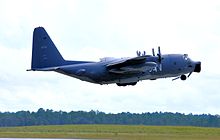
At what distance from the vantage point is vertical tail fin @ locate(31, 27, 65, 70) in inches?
3484

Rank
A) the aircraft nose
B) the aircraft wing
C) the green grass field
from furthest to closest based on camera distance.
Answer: the green grass field → the aircraft nose → the aircraft wing

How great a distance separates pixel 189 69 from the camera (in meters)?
91.4

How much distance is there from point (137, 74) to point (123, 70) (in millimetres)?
1751

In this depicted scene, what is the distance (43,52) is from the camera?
3506 inches

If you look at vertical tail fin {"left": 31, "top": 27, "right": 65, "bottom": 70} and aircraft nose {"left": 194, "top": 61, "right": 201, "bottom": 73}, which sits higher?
vertical tail fin {"left": 31, "top": 27, "right": 65, "bottom": 70}

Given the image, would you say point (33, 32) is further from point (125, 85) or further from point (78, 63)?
point (125, 85)

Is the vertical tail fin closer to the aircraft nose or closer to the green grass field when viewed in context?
the green grass field

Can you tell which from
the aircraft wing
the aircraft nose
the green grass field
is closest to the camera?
the aircraft wing

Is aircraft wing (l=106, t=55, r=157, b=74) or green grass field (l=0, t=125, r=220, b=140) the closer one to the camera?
aircraft wing (l=106, t=55, r=157, b=74)

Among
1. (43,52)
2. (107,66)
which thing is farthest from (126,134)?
(43,52)

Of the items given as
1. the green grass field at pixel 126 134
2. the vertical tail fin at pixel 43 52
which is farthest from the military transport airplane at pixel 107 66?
the green grass field at pixel 126 134

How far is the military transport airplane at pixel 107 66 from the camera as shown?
88500 mm

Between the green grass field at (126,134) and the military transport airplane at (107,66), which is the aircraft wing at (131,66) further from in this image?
the green grass field at (126,134)

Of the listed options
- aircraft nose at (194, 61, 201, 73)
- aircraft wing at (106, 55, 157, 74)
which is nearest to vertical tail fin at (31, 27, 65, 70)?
aircraft wing at (106, 55, 157, 74)
